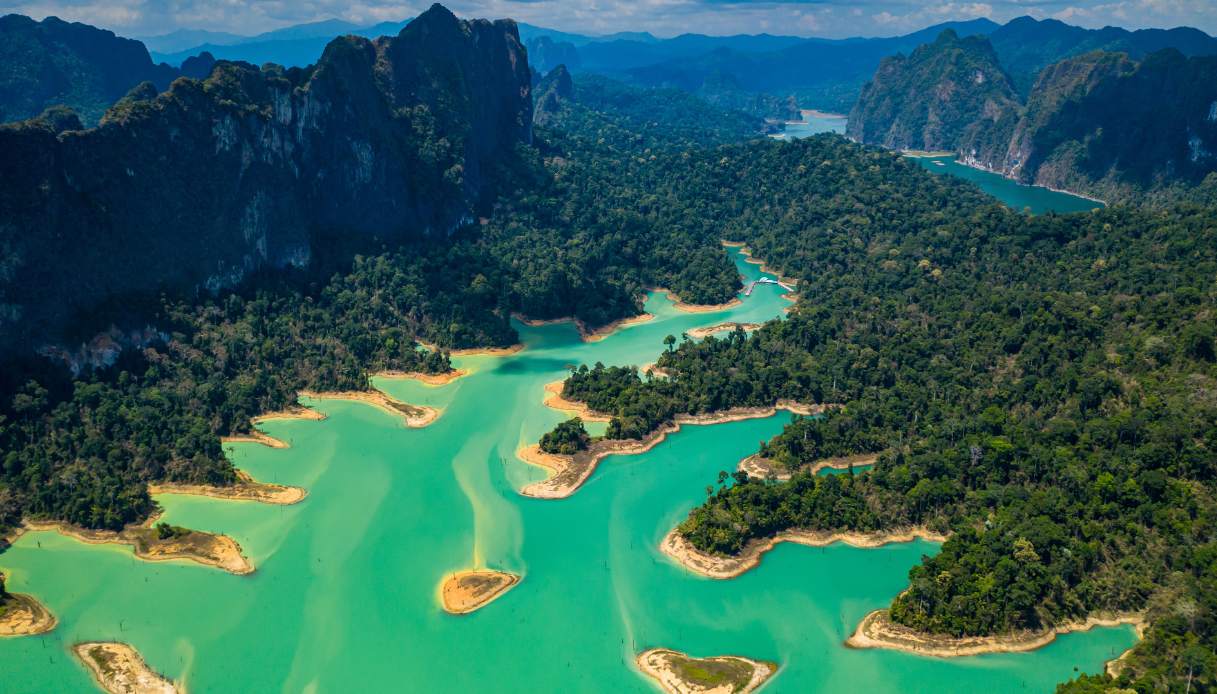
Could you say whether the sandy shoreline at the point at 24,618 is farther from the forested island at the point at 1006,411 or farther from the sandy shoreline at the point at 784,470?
the sandy shoreline at the point at 784,470

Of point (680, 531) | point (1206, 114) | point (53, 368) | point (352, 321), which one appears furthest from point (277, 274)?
point (1206, 114)

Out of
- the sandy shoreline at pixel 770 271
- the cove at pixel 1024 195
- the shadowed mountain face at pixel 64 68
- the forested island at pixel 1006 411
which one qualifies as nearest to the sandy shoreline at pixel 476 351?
the forested island at pixel 1006 411

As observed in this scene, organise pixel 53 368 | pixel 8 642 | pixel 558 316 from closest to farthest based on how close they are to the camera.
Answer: pixel 8 642 < pixel 53 368 < pixel 558 316

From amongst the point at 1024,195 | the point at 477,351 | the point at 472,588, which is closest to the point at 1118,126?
the point at 1024,195

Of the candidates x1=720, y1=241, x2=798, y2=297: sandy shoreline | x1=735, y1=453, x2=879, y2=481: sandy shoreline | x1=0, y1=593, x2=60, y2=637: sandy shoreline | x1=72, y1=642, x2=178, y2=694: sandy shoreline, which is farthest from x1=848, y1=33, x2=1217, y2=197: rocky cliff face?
x1=0, y1=593, x2=60, y2=637: sandy shoreline

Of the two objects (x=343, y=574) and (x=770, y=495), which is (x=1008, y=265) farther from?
(x=343, y=574)
